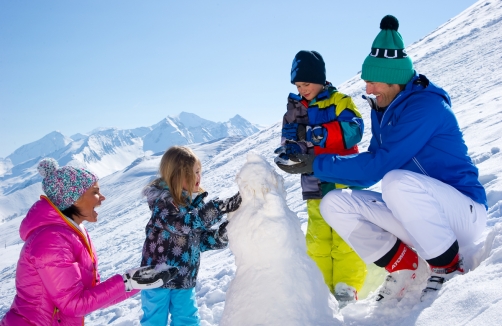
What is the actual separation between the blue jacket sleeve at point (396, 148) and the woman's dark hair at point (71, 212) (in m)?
1.74

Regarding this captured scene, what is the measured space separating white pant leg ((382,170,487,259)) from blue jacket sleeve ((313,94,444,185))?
15cm

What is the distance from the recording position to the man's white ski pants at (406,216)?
91.0 inches

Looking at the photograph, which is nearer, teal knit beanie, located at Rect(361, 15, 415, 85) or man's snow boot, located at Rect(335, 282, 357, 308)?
teal knit beanie, located at Rect(361, 15, 415, 85)

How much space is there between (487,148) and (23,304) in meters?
6.51

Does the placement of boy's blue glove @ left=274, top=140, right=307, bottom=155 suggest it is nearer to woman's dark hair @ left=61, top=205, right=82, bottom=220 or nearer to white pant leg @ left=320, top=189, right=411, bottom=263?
white pant leg @ left=320, top=189, right=411, bottom=263

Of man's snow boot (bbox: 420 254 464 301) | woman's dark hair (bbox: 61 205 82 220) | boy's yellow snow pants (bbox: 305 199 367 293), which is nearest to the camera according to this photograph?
man's snow boot (bbox: 420 254 464 301)

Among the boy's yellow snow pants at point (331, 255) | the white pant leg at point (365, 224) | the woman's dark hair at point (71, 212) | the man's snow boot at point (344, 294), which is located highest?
the woman's dark hair at point (71, 212)

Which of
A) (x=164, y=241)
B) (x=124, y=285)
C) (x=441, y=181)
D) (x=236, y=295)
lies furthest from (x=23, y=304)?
(x=441, y=181)

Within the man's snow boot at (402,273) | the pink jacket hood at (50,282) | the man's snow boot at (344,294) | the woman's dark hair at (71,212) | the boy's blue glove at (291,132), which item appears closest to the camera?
the pink jacket hood at (50,282)

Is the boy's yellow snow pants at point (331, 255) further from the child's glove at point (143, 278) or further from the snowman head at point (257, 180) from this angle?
the child's glove at point (143, 278)

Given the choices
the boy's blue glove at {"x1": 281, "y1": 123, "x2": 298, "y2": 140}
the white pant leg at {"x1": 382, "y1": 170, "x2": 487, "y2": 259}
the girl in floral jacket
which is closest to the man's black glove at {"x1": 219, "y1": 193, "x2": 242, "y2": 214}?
the girl in floral jacket

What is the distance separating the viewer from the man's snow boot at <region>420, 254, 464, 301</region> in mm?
2250

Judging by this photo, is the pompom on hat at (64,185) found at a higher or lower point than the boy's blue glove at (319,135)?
higher

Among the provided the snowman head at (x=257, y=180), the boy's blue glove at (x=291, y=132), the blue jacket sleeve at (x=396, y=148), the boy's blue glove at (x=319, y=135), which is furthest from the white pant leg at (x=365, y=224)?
the boy's blue glove at (x=291, y=132)
